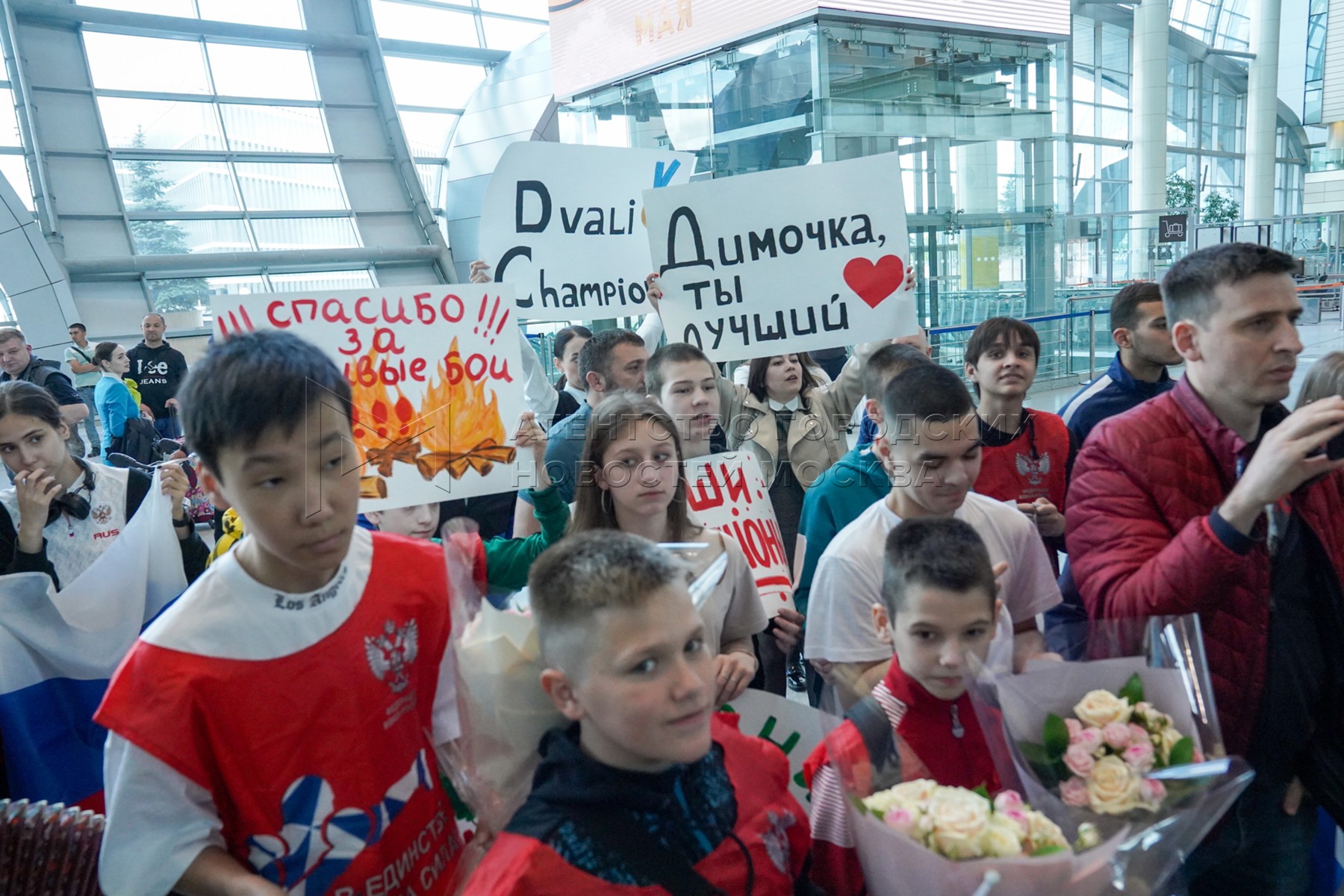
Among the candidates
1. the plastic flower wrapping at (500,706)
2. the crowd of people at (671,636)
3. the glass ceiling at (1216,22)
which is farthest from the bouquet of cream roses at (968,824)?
the glass ceiling at (1216,22)

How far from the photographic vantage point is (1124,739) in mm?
1157

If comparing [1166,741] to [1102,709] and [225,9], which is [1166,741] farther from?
[225,9]

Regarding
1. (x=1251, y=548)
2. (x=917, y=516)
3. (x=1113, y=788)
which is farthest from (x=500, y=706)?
(x=1251, y=548)

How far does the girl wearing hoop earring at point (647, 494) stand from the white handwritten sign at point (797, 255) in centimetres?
136

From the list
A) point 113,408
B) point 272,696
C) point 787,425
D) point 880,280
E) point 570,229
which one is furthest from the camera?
point 113,408

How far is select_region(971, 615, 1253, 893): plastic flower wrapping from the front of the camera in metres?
1.05

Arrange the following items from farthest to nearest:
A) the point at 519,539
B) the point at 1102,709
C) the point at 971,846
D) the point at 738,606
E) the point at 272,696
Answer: the point at 519,539
the point at 738,606
the point at 272,696
the point at 1102,709
the point at 971,846

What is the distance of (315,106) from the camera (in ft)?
51.2

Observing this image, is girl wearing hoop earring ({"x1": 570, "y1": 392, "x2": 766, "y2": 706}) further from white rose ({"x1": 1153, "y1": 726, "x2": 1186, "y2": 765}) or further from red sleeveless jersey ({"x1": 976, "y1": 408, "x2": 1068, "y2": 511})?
red sleeveless jersey ({"x1": 976, "y1": 408, "x2": 1068, "y2": 511})

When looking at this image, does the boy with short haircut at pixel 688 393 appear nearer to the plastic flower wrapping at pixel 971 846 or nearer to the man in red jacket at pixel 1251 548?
the man in red jacket at pixel 1251 548

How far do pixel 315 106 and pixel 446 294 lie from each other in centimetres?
1496

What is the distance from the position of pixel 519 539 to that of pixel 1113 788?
1413 mm

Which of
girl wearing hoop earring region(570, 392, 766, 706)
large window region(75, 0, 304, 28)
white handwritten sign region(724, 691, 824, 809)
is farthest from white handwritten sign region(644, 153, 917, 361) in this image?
large window region(75, 0, 304, 28)

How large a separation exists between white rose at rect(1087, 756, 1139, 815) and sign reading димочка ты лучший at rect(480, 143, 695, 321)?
3588 mm
